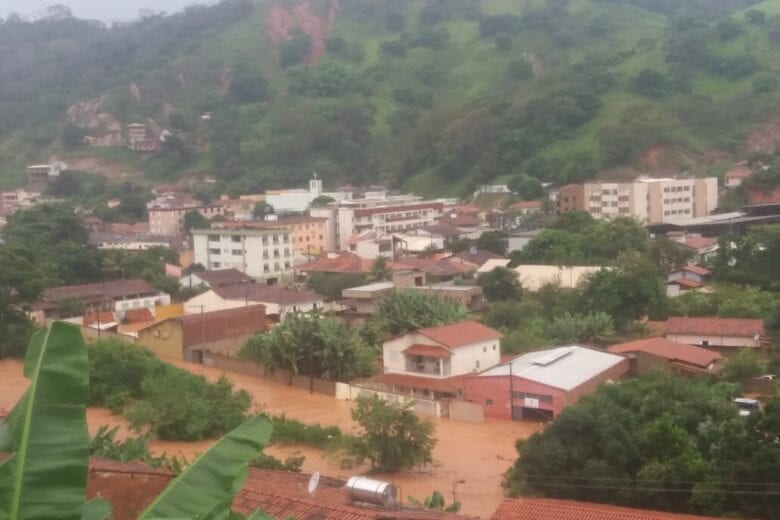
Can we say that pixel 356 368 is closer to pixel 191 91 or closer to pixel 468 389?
pixel 468 389

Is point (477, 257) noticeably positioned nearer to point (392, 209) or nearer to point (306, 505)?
point (392, 209)

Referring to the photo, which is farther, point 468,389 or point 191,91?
point 191,91

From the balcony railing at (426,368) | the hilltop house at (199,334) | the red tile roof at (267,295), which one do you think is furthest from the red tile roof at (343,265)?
the balcony railing at (426,368)

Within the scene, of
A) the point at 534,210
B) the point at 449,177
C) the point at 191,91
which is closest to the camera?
the point at 534,210

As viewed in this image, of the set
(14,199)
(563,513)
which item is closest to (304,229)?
(14,199)

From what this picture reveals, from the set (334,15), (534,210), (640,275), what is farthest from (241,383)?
(334,15)

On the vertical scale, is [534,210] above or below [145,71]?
below

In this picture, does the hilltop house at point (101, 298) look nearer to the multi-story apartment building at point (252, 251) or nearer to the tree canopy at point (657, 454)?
the multi-story apartment building at point (252, 251)
